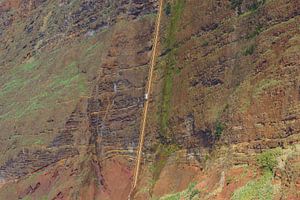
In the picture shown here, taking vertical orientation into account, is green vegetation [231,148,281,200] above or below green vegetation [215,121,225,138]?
below

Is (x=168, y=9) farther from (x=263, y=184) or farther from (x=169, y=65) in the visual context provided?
(x=263, y=184)

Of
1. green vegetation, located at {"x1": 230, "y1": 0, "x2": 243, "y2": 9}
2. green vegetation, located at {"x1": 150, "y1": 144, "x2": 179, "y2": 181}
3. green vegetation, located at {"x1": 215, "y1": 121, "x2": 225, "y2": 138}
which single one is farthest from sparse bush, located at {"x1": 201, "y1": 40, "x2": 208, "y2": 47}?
green vegetation, located at {"x1": 150, "y1": 144, "x2": 179, "y2": 181}

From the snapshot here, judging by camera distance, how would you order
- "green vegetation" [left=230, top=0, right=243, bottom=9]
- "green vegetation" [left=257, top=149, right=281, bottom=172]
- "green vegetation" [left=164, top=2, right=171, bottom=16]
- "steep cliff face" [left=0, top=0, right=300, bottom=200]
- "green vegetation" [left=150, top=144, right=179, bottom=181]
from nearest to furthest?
1. "green vegetation" [left=257, top=149, right=281, bottom=172]
2. "steep cliff face" [left=0, top=0, right=300, bottom=200]
3. "green vegetation" [left=230, top=0, right=243, bottom=9]
4. "green vegetation" [left=150, top=144, right=179, bottom=181]
5. "green vegetation" [left=164, top=2, right=171, bottom=16]

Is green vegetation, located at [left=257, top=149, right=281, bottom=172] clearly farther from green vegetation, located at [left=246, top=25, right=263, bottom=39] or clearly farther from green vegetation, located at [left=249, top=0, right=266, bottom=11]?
green vegetation, located at [left=249, top=0, right=266, bottom=11]

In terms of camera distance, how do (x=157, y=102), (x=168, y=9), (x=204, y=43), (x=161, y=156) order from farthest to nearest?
(x=168, y=9) < (x=157, y=102) < (x=161, y=156) < (x=204, y=43)

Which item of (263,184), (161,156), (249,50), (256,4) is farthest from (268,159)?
(161,156)

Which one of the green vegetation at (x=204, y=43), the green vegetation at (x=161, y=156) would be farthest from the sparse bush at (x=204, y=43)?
the green vegetation at (x=161, y=156)

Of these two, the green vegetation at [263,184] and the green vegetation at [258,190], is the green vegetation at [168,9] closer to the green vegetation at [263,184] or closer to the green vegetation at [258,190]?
the green vegetation at [263,184]
